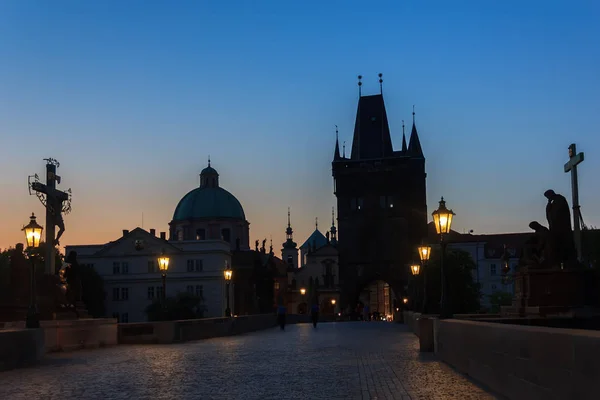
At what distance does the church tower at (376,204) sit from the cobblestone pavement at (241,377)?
261 feet

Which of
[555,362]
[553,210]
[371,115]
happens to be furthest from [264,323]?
[371,115]

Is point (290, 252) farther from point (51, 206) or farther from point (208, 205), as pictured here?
point (51, 206)

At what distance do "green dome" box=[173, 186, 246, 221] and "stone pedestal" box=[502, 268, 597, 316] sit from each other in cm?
10493

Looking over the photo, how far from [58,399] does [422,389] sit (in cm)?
526

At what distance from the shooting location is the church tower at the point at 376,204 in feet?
328

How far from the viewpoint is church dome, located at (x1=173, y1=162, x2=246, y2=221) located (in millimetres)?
123500

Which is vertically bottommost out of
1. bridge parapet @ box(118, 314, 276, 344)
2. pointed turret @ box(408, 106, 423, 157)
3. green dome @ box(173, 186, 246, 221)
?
bridge parapet @ box(118, 314, 276, 344)

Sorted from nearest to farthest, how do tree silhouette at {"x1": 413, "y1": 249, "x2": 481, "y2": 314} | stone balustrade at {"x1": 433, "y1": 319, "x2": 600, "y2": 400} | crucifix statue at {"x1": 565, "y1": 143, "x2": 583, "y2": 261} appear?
stone balustrade at {"x1": 433, "y1": 319, "x2": 600, "y2": 400} → crucifix statue at {"x1": 565, "y1": 143, "x2": 583, "y2": 261} → tree silhouette at {"x1": 413, "y1": 249, "x2": 481, "y2": 314}

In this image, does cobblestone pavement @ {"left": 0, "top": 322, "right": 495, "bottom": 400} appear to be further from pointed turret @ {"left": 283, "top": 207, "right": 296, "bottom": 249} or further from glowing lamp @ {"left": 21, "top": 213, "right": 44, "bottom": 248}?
pointed turret @ {"left": 283, "top": 207, "right": 296, "bottom": 249}

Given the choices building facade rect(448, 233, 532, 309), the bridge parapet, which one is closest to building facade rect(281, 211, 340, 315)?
Answer: building facade rect(448, 233, 532, 309)

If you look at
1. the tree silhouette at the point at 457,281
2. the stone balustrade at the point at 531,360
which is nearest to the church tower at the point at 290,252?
the tree silhouette at the point at 457,281

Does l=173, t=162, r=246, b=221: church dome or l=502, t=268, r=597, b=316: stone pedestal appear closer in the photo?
l=502, t=268, r=597, b=316: stone pedestal

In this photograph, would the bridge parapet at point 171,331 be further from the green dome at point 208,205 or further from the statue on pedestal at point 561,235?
the green dome at point 208,205

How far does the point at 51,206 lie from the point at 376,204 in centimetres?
7849
